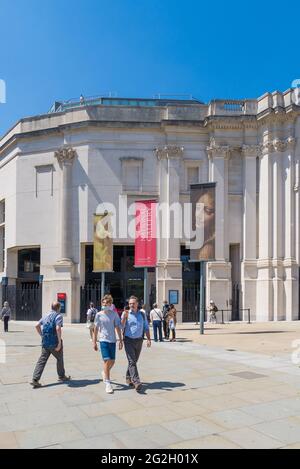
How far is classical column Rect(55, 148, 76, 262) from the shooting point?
31.7 metres

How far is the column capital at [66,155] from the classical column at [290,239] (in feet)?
Result: 49.3

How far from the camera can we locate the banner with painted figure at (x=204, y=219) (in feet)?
70.4

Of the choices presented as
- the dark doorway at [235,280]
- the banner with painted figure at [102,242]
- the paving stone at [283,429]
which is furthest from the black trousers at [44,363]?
the dark doorway at [235,280]

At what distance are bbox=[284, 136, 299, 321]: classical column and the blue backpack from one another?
76.4 ft

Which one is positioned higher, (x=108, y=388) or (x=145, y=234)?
(x=145, y=234)

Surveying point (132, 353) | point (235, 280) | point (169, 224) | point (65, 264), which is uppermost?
point (169, 224)

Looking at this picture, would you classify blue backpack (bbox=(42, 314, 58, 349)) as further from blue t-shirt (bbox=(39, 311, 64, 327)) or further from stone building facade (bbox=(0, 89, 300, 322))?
stone building facade (bbox=(0, 89, 300, 322))

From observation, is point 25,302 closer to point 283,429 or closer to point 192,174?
point 192,174

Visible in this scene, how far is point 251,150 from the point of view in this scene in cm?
3158

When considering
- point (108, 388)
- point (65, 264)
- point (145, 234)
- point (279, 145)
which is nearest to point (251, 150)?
point (279, 145)

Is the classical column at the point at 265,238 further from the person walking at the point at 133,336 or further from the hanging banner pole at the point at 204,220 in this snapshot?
the person walking at the point at 133,336

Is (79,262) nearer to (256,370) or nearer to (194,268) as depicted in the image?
(194,268)

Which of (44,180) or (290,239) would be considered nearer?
(290,239)

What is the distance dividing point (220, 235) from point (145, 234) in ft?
23.5
